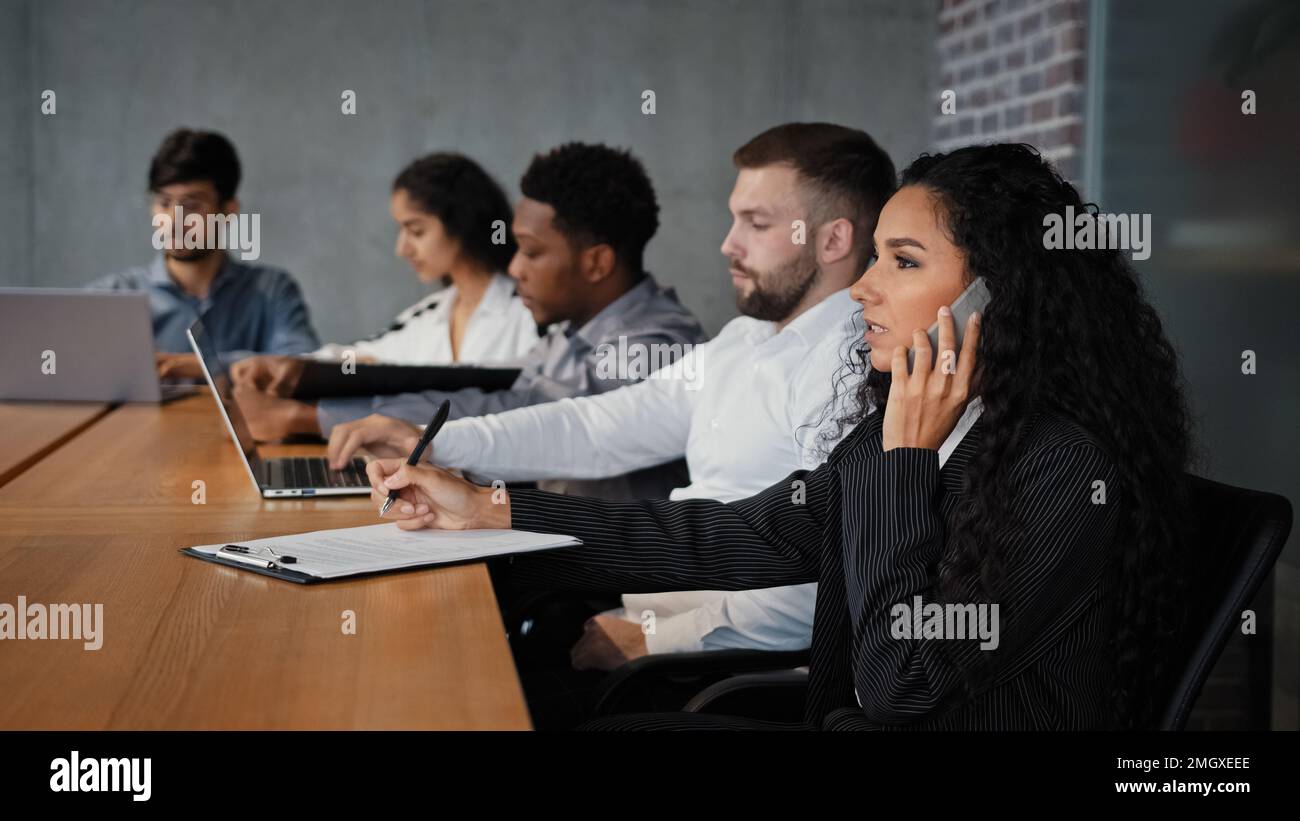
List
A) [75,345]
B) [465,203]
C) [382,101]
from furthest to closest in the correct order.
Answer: [382,101]
[465,203]
[75,345]

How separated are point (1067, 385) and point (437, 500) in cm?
80

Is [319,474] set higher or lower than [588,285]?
lower

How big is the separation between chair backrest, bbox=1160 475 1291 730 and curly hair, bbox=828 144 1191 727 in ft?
0.09

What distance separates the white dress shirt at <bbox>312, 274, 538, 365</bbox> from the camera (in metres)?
3.77

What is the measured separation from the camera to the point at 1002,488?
4.10 feet

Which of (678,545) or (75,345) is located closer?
(678,545)

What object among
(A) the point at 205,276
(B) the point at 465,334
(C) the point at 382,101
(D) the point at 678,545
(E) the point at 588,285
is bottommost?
(D) the point at 678,545

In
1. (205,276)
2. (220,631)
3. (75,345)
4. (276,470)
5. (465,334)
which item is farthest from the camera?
(205,276)

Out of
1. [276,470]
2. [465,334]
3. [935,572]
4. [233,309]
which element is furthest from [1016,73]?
[935,572]

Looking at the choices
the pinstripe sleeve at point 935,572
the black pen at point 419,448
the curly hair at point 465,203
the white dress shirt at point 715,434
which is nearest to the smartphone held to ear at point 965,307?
the pinstripe sleeve at point 935,572

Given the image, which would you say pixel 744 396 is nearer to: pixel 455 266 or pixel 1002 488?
pixel 1002 488

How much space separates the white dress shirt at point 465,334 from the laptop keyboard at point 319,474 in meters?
1.44

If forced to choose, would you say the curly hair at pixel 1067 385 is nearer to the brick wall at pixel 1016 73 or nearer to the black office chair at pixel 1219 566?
the black office chair at pixel 1219 566
